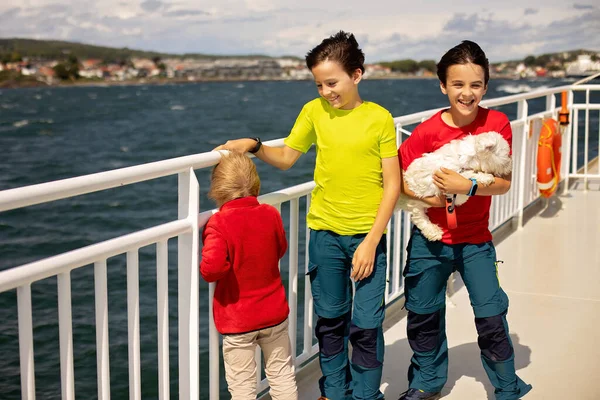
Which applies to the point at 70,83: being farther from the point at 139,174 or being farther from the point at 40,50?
the point at 139,174

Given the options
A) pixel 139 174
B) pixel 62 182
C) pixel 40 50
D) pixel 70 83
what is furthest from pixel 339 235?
pixel 70 83

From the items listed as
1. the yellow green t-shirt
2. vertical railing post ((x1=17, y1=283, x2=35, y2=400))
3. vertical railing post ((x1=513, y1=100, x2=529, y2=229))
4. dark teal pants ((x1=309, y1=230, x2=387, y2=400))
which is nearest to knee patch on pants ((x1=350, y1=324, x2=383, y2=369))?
dark teal pants ((x1=309, y1=230, x2=387, y2=400))

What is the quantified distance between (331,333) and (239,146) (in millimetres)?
750

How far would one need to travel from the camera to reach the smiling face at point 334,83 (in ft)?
8.08

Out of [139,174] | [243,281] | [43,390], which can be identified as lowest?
[43,390]

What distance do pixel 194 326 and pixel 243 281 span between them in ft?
0.89

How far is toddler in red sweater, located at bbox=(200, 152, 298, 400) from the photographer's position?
2.35 metres

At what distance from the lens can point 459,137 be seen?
8.71 ft

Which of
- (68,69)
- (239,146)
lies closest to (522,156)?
(239,146)

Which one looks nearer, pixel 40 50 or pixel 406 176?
pixel 406 176

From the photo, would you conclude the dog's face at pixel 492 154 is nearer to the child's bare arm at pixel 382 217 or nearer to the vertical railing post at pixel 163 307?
the child's bare arm at pixel 382 217

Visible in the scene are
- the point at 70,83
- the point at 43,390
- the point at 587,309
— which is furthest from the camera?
Result: the point at 70,83

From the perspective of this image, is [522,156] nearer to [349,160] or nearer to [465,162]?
[465,162]

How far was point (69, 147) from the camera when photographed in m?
45.2
